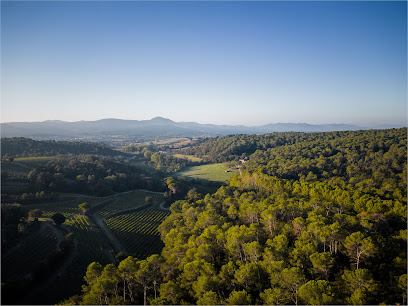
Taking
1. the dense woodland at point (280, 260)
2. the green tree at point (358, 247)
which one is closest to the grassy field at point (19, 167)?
the dense woodland at point (280, 260)

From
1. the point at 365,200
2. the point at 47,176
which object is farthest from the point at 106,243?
the point at 365,200

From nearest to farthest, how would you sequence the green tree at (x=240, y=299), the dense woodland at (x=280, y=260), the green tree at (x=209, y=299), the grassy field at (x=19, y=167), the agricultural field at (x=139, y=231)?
the green tree at (x=240, y=299) < the green tree at (x=209, y=299) < the dense woodland at (x=280, y=260) < the agricultural field at (x=139, y=231) < the grassy field at (x=19, y=167)

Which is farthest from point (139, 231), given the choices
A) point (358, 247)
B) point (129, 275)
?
point (358, 247)

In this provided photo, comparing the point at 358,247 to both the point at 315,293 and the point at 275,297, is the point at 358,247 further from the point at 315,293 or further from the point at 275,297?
the point at 275,297

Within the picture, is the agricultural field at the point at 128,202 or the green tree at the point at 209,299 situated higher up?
the green tree at the point at 209,299

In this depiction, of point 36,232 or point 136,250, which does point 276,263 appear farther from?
point 36,232

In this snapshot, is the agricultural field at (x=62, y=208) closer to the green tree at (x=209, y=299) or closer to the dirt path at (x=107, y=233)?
the dirt path at (x=107, y=233)

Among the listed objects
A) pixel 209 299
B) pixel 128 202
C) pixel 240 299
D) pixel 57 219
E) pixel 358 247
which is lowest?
pixel 128 202
